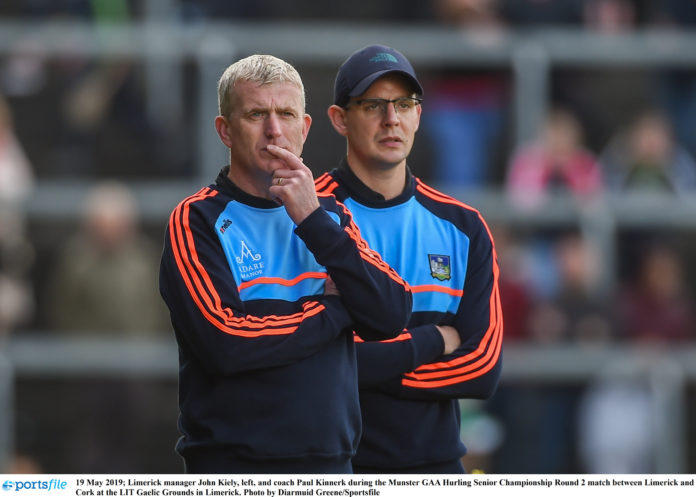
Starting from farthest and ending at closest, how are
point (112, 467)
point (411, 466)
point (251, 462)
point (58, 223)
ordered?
1. point (58, 223)
2. point (112, 467)
3. point (411, 466)
4. point (251, 462)

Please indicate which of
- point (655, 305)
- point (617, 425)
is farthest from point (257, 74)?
point (655, 305)

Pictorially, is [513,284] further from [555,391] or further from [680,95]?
[680,95]

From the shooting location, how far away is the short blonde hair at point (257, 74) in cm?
373

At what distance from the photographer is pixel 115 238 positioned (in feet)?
34.8

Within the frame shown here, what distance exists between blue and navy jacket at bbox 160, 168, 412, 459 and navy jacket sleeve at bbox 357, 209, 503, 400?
1.36ft

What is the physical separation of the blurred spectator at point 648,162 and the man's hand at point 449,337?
7412 millimetres

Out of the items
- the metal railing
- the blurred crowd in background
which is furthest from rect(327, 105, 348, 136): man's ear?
the metal railing

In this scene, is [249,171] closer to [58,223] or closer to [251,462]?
[251,462]

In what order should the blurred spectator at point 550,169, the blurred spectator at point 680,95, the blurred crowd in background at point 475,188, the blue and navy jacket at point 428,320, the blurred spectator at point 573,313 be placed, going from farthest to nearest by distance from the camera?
1. the blurred spectator at point 680,95
2. the blurred spectator at point 550,169
3. the blurred spectator at point 573,313
4. the blurred crowd in background at point 475,188
5. the blue and navy jacket at point 428,320

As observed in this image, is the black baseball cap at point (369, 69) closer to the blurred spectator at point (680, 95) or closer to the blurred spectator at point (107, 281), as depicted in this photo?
the blurred spectator at point (107, 281)

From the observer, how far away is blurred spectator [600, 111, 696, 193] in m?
11.6

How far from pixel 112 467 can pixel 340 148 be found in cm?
304
